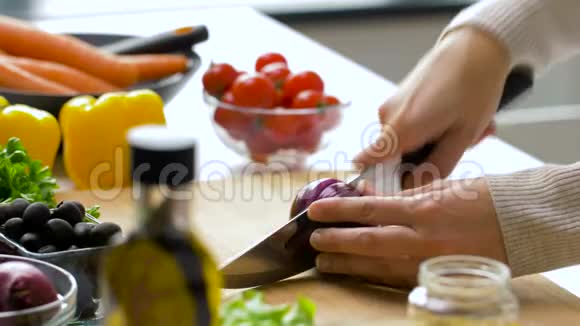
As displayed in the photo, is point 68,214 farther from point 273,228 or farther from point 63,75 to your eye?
point 63,75

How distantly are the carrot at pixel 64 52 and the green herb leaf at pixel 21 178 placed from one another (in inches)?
20.6

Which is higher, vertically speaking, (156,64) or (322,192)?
(156,64)

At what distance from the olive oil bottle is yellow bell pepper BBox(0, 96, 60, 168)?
951 mm

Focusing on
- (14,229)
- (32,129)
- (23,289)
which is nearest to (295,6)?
(32,129)

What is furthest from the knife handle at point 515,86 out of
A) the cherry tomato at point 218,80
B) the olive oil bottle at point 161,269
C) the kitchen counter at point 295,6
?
the kitchen counter at point 295,6

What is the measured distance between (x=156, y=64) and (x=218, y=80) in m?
0.19

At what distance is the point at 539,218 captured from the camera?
1.26 metres

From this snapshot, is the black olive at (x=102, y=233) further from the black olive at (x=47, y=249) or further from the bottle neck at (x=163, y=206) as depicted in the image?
the bottle neck at (x=163, y=206)

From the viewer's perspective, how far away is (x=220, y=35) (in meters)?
2.49

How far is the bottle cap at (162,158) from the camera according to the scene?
67 centimetres

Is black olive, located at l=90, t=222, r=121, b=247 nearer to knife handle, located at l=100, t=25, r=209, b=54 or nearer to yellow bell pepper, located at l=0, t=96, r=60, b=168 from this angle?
yellow bell pepper, located at l=0, t=96, r=60, b=168

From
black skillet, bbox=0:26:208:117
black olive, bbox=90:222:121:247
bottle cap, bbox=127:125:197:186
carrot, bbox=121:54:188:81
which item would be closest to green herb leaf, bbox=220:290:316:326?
bottle cap, bbox=127:125:197:186

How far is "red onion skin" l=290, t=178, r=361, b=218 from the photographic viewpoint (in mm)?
1359

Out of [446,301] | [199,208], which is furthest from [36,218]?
[446,301]
